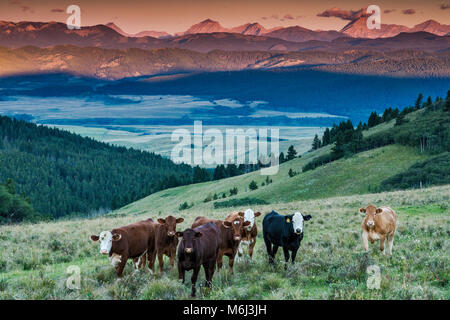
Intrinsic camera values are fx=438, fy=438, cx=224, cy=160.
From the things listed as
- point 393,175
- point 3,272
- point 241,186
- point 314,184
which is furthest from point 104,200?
point 3,272

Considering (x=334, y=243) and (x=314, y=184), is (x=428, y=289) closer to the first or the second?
(x=334, y=243)

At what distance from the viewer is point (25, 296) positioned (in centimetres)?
1045

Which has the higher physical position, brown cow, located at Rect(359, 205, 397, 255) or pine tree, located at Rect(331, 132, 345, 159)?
pine tree, located at Rect(331, 132, 345, 159)

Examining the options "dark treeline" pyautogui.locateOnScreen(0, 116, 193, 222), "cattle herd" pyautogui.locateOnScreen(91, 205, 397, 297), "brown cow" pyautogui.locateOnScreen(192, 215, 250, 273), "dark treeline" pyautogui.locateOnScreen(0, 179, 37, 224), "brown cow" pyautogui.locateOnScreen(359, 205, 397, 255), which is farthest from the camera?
"dark treeline" pyautogui.locateOnScreen(0, 116, 193, 222)

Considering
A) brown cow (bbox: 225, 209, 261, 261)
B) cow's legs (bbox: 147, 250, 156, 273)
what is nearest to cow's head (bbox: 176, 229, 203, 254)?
cow's legs (bbox: 147, 250, 156, 273)

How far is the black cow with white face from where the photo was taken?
12344 millimetres

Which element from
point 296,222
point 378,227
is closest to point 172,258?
point 296,222

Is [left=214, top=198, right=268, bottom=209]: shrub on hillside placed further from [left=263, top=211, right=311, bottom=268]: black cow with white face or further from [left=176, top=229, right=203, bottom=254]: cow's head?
[left=176, top=229, right=203, bottom=254]: cow's head

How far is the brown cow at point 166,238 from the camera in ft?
41.8

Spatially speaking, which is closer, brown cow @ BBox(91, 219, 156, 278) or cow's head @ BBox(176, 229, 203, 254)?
cow's head @ BBox(176, 229, 203, 254)

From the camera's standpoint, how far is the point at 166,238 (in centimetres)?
1352

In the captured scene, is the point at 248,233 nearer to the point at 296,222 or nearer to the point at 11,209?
the point at 296,222
